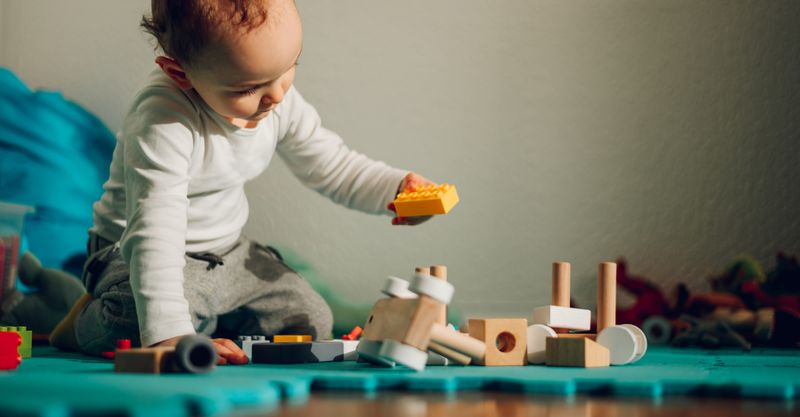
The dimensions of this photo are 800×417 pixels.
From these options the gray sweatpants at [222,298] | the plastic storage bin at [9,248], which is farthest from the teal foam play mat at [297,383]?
the plastic storage bin at [9,248]

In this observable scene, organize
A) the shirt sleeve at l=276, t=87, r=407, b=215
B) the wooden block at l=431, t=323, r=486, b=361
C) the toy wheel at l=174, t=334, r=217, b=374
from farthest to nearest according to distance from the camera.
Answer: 1. the shirt sleeve at l=276, t=87, r=407, b=215
2. the wooden block at l=431, t=323, r=486, b=361
3. the toy wheel at l=174, t=334, r=217, b=374

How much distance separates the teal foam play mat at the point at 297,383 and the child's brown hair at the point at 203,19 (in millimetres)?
331

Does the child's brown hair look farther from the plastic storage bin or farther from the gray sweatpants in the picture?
the plastic storage bin

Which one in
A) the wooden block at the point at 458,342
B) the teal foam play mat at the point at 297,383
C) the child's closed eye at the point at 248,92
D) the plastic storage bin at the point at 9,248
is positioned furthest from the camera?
the plastic storage bin at the point at 9,248

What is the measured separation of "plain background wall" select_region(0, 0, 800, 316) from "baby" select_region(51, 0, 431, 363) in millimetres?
298

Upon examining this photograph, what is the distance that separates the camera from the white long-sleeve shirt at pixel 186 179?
888 millimetres

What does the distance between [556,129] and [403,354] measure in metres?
0.85

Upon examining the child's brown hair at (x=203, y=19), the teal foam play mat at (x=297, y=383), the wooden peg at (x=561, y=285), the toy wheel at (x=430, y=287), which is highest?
the child's brown hair at (x=203, y=19)

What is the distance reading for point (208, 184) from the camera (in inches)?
42.9

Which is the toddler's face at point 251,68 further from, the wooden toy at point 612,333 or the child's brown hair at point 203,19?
the wooden toy at point 612,333

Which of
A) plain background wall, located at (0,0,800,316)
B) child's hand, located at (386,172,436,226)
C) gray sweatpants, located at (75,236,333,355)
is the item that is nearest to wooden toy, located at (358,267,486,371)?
child's hand, located at (386,172,436,226)

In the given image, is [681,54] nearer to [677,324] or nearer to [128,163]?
[677,324]

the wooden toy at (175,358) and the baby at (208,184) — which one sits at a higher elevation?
the baby at (208,184)

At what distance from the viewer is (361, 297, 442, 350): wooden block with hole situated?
2.49ft
